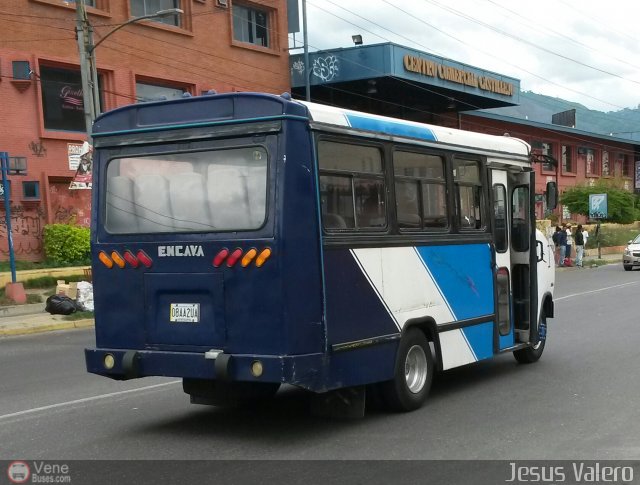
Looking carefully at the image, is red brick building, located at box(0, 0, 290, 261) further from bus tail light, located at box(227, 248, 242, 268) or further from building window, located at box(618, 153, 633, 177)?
building window, located at box(618, 153, 633, 177)

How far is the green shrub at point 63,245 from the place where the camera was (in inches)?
932

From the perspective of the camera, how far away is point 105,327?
24.0 feet

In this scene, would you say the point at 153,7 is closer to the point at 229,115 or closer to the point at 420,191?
the point at 420,191

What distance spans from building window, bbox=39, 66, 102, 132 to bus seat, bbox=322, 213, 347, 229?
1975 centimetres

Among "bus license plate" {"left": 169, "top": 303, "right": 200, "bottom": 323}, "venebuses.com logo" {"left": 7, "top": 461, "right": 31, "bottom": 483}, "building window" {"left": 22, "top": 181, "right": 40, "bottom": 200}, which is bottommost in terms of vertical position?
"venebuses.com logo" {"left": 7, "top": 461, "right": 31, "bottom": 483}

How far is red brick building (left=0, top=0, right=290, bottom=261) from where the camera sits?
23594mm

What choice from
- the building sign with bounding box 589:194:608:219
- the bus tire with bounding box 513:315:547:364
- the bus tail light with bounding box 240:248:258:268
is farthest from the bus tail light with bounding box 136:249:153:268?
the building sign with bounding box 589:194:608:219

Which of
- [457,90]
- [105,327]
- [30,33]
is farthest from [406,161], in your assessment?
[457,90]

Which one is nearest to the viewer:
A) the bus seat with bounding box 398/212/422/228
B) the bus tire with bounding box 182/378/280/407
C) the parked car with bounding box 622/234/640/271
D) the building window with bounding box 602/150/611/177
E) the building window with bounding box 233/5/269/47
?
the bus tire with bounding box 182/378/280/407

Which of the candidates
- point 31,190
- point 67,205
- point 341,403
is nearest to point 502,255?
point 341,403

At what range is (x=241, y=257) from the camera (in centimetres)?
666

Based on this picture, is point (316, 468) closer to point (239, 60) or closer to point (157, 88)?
point (157, 88)

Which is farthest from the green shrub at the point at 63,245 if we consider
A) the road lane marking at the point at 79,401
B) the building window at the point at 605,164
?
the building window at the point at 605,164

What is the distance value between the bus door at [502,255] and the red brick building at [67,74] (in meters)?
14.5
